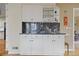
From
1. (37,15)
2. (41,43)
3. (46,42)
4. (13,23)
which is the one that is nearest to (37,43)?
(41,43)

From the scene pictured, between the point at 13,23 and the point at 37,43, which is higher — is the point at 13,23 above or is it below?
above

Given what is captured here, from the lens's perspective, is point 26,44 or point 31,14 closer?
point 26,44

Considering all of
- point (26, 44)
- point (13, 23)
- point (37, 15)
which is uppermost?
point (37, 15)

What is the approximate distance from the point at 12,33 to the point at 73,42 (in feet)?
9.32

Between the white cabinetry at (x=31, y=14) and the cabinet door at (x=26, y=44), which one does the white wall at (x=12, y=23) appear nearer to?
the white cabinetry at (x=31, y=14)

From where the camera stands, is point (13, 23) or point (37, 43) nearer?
point (37, 43)

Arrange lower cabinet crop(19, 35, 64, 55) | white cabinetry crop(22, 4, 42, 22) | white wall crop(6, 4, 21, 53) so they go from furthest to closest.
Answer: white cabinetry crop(22, 4, 42, 22)
white wall crop(6, 4, 21, 53)
lower cabinet crop(19, 35, 64, 55)

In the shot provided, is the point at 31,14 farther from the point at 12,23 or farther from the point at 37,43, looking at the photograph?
the point at 37,43

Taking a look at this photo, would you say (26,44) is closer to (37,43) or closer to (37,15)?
(37,43)

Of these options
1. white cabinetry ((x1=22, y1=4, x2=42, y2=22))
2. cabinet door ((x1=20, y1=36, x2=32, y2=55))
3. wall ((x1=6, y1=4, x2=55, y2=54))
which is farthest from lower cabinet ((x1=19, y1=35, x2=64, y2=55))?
white cabinetry ((x1=22, y1=4, x2=42, y2=22))

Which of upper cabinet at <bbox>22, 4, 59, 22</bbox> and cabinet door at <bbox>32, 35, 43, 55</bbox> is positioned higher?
upper cabinet at <bbox>22, 4, 59, 22</bbox>

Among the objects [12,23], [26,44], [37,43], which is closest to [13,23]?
[12,23]

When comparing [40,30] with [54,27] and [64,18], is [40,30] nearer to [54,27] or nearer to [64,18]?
[54,27]

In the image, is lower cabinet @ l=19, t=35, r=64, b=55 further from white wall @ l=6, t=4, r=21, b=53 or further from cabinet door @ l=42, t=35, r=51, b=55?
white wall @ l=6, t=4, r=21, b=53
